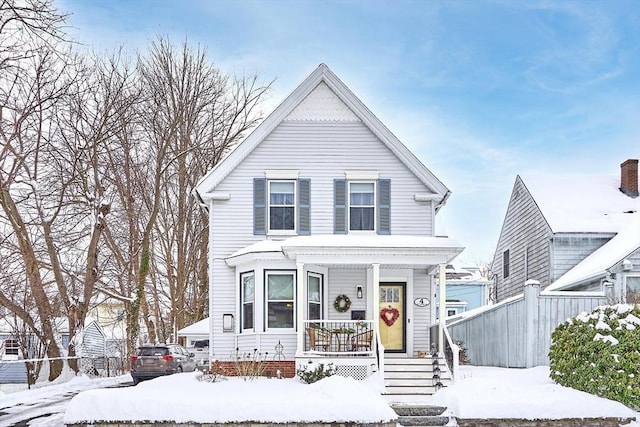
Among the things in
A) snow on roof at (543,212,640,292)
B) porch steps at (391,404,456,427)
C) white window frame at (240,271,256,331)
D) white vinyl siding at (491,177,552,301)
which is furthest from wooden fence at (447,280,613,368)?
white window frame at (240,271,256,331)

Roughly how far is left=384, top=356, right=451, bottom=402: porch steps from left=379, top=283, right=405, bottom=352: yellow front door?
4.24 feet

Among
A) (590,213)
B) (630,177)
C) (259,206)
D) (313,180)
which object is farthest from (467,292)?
(259,206)

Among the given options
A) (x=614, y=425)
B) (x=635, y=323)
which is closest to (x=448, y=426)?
(x=614, y=425)

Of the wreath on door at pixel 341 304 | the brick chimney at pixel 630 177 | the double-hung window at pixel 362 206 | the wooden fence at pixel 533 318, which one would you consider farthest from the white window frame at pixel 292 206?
the brick chimney at pixel 630 177

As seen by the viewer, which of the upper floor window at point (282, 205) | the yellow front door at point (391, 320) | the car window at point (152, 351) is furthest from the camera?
the car window at point (152, 351)

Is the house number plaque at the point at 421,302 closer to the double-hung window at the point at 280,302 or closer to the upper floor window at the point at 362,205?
the upper floor window at the point at 362,205

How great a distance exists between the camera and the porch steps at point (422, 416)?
12.9 metres

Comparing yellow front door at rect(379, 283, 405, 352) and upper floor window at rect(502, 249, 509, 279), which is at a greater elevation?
upper floor window at rect(502, 249, 509, 279)

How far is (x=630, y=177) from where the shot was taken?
2580 centimetres

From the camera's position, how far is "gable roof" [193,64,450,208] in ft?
64.3

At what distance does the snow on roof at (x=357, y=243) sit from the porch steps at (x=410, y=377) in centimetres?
289

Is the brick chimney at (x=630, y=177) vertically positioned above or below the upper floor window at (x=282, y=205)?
above

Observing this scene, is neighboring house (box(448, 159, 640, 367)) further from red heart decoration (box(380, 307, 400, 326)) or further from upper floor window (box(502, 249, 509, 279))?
red heart decoration (box(380, 307, 400, 326))

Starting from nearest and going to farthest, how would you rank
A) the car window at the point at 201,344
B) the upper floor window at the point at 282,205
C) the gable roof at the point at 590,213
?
the upper floor window at the point at 282,205, the gable roof at the point at 590,213, the car window at the point at 201,344
